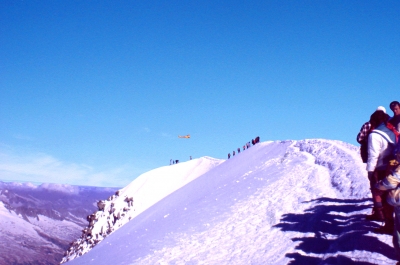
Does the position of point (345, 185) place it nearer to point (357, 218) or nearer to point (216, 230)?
point (357, 218)

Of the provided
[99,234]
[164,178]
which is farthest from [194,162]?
[99,234]

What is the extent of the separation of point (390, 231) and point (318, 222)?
7.08ft

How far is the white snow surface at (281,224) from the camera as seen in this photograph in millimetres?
6301

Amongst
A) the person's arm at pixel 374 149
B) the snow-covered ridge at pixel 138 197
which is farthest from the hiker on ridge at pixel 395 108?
the snow-covered ridge at pixel 138 197

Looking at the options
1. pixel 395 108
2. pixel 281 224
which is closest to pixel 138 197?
pixel 281 224

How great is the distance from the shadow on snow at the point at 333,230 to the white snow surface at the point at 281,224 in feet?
0.04

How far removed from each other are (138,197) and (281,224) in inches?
1770

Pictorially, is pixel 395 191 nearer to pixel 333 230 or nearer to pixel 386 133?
pixel 386 133

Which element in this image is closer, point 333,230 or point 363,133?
Result: point 363,133

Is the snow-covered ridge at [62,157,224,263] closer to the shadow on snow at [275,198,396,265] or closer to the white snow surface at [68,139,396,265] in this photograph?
the white snow surface at [68,139,396,265]

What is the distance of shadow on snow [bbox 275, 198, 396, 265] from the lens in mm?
5676

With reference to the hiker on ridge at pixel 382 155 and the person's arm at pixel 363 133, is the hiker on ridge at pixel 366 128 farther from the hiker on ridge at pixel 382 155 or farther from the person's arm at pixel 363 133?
the hiker on ridge at pixel 382 155

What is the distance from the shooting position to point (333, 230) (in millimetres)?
7102

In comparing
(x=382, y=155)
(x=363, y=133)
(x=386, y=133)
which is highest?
(x=363, y=133)
